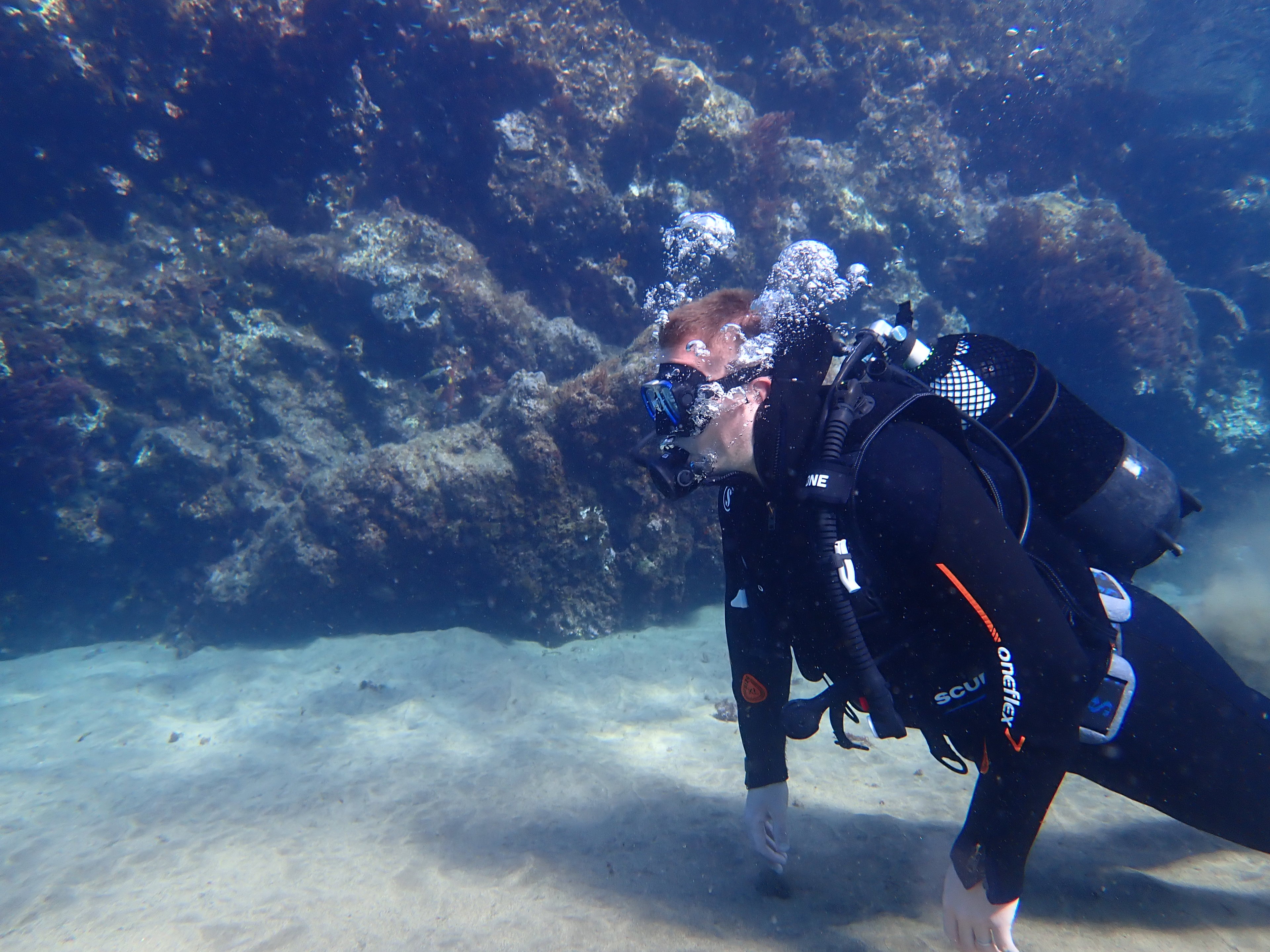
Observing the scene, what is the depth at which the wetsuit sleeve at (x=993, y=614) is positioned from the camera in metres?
1.65

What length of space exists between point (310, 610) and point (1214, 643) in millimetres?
10846

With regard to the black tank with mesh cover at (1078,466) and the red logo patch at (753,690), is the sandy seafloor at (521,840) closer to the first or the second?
the red logo patch at (753,690)

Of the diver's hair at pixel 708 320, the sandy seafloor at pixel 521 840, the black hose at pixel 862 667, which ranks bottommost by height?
the sandy seafloor at pixel 521 840

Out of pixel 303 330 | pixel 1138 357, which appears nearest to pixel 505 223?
pixel 303 330

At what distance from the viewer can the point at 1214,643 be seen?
221 inches

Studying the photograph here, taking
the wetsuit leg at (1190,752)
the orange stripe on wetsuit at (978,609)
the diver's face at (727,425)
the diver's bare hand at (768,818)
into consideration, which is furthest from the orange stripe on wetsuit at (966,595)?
the diver's bare hand at (768,818)

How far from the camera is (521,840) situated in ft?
10.5

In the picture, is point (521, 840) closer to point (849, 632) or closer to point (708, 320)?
point (849, 632)

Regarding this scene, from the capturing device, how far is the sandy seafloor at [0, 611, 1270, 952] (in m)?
2.34

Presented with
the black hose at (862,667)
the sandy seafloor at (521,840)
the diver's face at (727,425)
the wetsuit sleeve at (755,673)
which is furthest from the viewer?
the wetsuit sleeve at (755,673)

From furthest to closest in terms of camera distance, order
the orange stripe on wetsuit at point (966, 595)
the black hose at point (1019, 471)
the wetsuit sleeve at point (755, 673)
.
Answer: the wetsuit sleeve at point (755, 673) < the black hose at point (1019, 471) < the orange stripe on wetsuit at point (966, 595)

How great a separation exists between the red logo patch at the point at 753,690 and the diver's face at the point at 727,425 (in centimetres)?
97

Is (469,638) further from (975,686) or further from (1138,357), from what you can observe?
(1138,357)

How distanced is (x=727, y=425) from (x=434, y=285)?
959 centimetres
